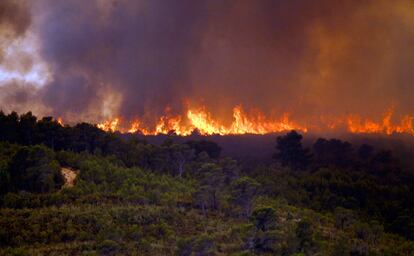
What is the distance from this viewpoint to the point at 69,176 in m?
111

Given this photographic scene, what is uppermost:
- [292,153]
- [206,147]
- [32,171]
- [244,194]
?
[292,153]

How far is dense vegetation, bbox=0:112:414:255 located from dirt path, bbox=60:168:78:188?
4.36 ft

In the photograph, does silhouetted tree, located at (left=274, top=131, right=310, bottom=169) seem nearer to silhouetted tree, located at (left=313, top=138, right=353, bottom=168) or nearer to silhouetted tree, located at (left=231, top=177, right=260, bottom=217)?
silhouetted tree, located at (left=313, top=138, right=353, bottom=168)

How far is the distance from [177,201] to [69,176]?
22.2 metres

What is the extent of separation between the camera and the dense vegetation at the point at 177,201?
269ft

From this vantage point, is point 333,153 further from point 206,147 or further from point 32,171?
point 32,171

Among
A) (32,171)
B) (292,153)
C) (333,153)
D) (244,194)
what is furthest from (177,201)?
(333,153)

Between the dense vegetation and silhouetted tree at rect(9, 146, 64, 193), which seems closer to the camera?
the dense vegetation

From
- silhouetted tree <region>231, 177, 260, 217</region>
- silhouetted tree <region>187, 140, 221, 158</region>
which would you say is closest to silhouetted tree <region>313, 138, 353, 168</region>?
silhouetted tree <region>187, 140, 221, 158</region>

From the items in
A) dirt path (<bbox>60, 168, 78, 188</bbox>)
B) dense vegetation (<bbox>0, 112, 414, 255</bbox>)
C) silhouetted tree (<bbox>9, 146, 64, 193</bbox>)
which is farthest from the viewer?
dirt path (<bbox>60, 168, 78, 188</bbox>)

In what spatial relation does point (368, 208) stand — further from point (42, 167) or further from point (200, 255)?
point (42, 167)

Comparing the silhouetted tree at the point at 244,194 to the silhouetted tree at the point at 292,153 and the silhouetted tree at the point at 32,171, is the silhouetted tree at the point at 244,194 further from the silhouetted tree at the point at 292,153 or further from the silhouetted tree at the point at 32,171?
the silhouetted tree at the point at 292,153

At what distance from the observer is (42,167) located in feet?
335

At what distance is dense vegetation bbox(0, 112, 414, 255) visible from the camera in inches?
3233
